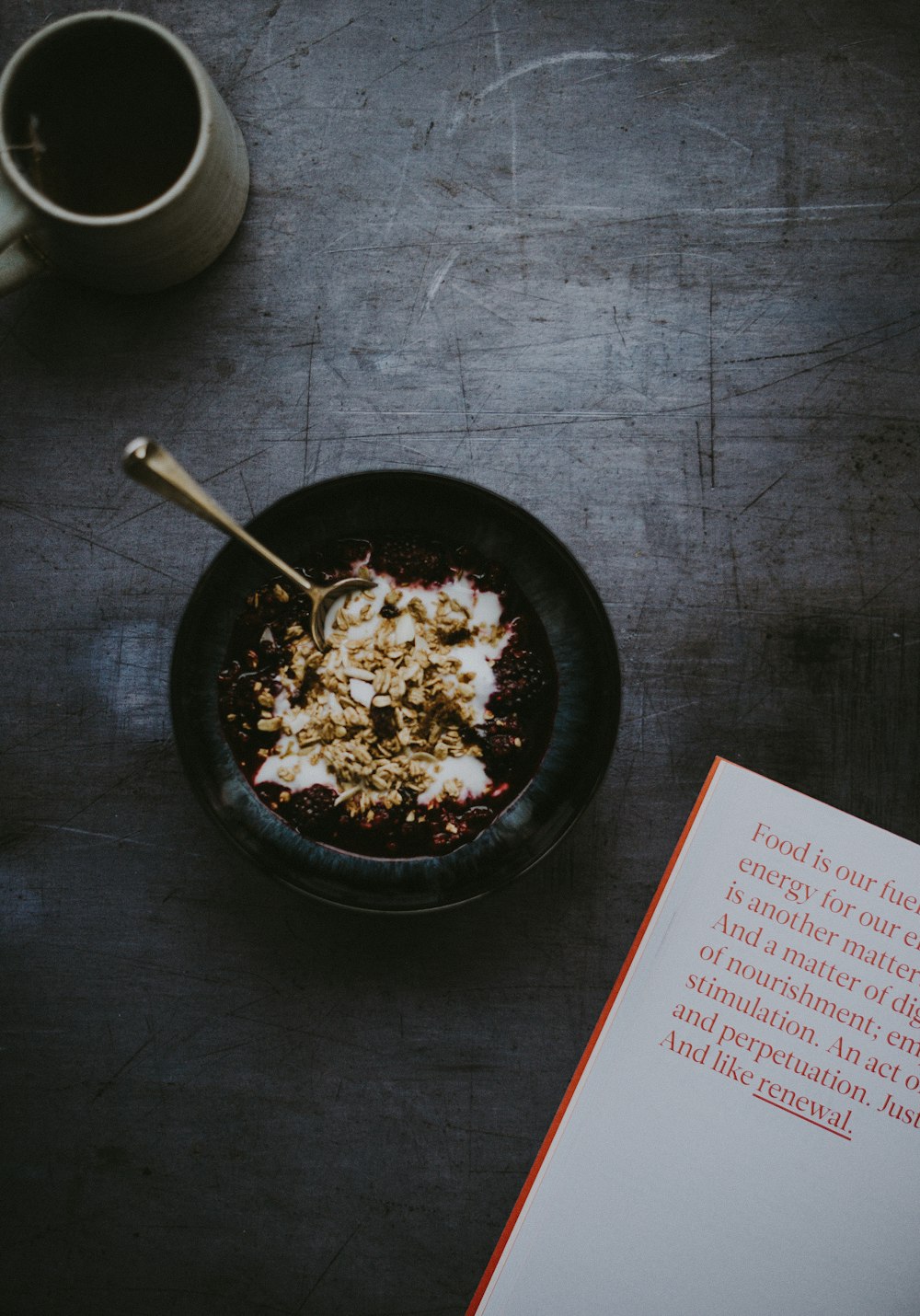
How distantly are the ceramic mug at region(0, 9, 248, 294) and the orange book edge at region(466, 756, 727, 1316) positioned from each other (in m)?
0.64

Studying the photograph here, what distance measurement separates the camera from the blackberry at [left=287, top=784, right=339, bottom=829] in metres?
0.69

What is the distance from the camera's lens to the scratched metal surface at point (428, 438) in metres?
0.75

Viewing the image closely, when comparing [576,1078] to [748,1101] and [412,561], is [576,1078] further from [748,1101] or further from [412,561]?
[412,561]

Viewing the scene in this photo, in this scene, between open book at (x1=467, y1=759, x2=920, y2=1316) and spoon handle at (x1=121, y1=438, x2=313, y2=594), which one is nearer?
spoon handle at (x1=121, y1=438, x2=313, y2=594)

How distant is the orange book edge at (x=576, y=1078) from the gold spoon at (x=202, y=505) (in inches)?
13.9

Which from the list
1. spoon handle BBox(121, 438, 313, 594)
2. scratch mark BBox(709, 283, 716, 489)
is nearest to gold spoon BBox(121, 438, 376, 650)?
spoon handle BBox(121, 438, 313, 594)

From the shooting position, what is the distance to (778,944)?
0.74 m

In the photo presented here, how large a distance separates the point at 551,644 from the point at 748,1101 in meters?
0.44

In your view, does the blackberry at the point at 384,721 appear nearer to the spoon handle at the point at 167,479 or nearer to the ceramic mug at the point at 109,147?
the spoon handle at the point at 167,479

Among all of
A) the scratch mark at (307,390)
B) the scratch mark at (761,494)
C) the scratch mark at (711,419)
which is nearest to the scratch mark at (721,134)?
the scratch mark at (711,419)

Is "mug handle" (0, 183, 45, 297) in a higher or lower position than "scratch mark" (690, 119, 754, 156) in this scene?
higher

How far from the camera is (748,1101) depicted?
73 centimetres

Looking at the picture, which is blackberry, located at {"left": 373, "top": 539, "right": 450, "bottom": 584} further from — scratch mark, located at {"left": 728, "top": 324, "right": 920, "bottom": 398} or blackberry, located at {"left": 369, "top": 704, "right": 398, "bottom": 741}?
scratch mark, located at {"left": 728, "top": 324, "right": 920, "bottom": 398}

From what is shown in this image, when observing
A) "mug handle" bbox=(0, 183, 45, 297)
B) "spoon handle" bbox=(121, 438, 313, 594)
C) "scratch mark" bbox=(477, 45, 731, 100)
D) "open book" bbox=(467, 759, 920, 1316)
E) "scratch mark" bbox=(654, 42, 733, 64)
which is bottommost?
"open book" bbox=(467, 759, 920, 1316)
